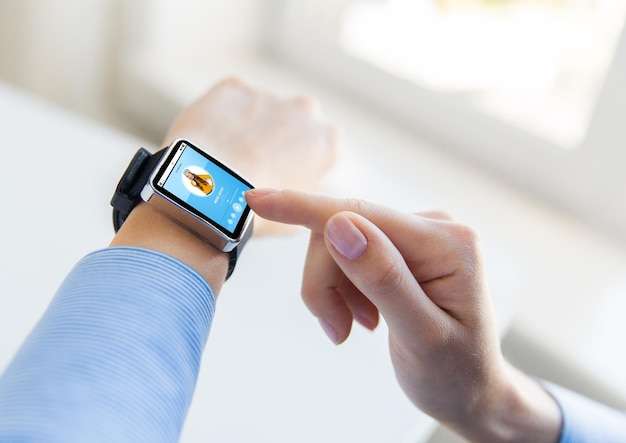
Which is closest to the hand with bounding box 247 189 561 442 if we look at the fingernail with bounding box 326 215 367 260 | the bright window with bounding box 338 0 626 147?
the fingernail with bounding box 326 215 367 260

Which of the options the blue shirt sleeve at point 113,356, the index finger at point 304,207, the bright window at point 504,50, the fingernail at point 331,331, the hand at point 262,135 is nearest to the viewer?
the blue shirt sleeve at point 113,356

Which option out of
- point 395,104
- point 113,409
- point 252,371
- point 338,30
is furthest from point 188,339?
point 338,30

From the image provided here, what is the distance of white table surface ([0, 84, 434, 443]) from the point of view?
700 millimetres

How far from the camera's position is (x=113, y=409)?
1.56ft

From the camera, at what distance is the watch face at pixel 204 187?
0.64 m

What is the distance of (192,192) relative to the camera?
649 mm

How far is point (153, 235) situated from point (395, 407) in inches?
11.4

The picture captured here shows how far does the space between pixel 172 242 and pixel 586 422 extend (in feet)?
1.38

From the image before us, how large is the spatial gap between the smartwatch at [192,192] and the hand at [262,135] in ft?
0.50

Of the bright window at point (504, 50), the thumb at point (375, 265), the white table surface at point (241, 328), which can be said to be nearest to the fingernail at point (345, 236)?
the thumb at point (375, 265)

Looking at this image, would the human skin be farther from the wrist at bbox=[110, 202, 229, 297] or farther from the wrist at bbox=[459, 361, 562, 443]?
the wrist at bbox=[459, 361, 562, 443]

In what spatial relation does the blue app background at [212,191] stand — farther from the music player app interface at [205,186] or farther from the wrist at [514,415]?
the wrist at [514,415]

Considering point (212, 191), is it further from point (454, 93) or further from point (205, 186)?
point (454, 93)

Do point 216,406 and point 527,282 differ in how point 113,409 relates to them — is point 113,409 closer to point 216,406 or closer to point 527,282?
point 216,406
